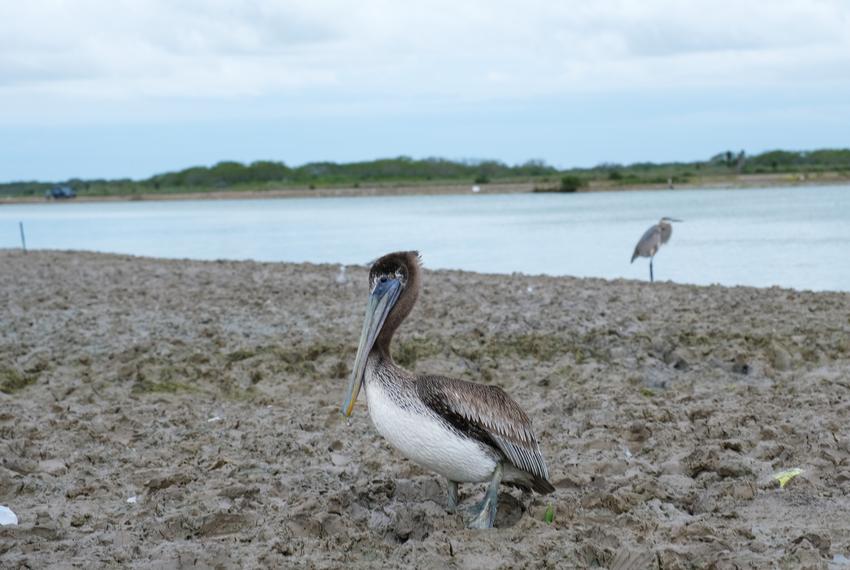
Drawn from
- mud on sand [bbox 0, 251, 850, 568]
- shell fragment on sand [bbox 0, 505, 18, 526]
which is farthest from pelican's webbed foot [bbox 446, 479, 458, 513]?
shell fragment on sand [bbox 0, 505, 18, 526]

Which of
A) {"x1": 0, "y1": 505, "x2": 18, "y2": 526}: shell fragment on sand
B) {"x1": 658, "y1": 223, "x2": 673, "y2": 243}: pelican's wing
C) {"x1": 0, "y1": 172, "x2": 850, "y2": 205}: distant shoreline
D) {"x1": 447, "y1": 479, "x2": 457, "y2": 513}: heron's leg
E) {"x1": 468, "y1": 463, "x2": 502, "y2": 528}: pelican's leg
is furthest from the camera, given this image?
{"x1": 0, "y1": 172, "x2": 850, "y2": 205}: distant shoreline

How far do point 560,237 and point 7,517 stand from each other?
2402cm

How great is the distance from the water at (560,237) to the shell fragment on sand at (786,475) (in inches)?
426

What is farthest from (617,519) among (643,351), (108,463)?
(643,351)

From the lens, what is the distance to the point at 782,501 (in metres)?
4.52

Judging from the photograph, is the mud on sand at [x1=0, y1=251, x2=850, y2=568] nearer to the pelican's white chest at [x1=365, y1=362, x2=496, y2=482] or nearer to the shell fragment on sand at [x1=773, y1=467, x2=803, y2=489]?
the shell fragment on sand at [x1=773, y1=467, x2=803, y2=489]

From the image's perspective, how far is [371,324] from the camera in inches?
177

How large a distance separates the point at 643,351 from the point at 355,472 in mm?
3733

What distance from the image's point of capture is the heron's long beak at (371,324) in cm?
439

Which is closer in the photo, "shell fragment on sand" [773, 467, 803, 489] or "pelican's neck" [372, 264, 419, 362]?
"pelican's neck" [372, 264, 419, 362]

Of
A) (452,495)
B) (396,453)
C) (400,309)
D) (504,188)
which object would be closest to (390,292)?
(400,309)

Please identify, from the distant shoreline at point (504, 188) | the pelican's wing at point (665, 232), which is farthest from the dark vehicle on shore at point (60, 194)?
the pelican's wing at point (665, 232)

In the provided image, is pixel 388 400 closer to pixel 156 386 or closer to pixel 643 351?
pixel 156 386

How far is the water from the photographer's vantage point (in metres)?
19.0
